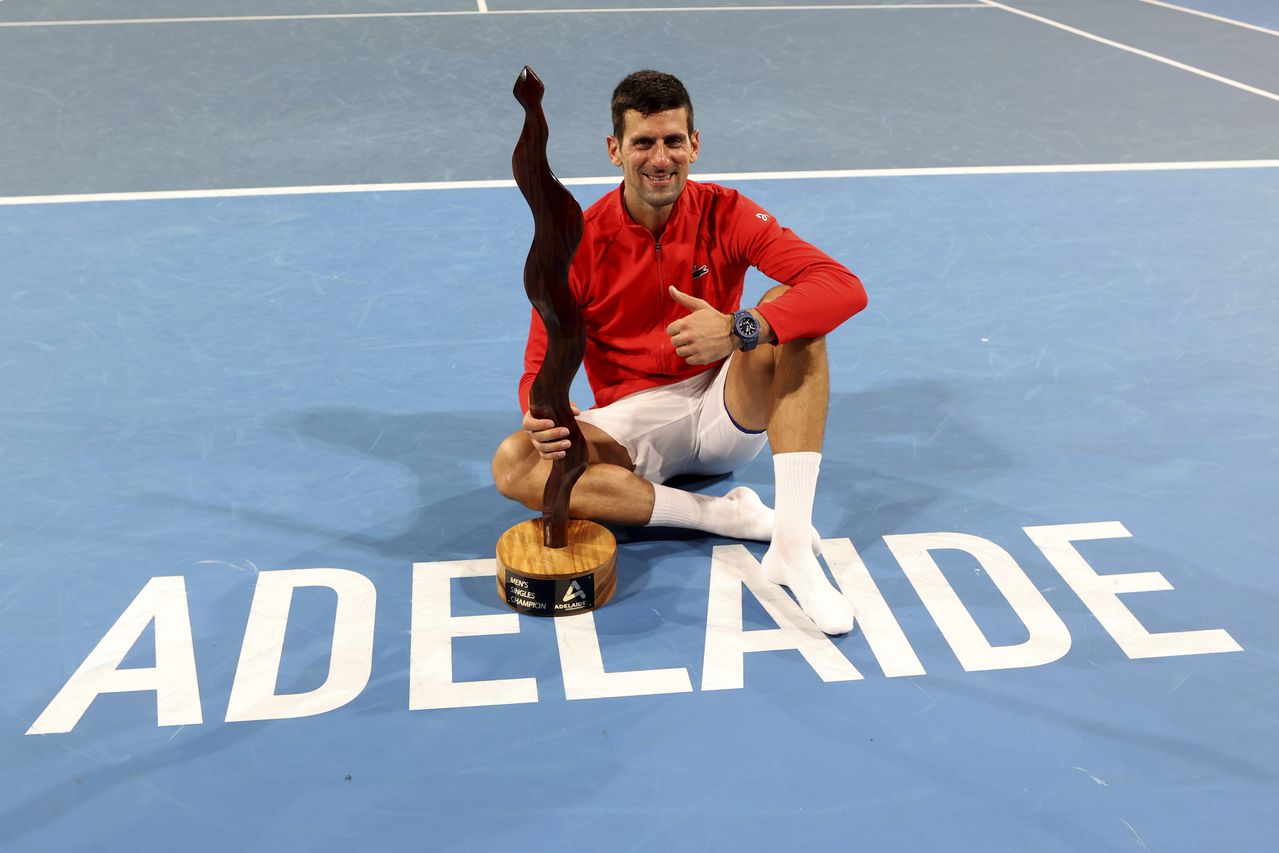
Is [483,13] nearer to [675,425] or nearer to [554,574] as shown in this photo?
[675,425]

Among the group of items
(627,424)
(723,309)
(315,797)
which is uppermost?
(723,309)

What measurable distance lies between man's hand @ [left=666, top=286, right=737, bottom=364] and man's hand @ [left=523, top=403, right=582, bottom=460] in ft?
1.29

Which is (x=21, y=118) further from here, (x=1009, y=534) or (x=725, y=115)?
(x=1009, y=534)

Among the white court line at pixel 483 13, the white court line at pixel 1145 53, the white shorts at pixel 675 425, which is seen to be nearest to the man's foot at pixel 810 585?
the white shorts at pixel 675 425

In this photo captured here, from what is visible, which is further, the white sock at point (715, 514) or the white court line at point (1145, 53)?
the white court line at point (1145, 53)

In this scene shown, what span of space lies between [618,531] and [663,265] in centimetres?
83

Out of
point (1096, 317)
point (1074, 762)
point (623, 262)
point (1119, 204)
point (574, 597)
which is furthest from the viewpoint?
point (1119, 204)

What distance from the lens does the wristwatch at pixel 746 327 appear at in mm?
3414

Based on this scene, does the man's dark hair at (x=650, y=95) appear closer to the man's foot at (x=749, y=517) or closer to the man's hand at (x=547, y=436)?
the man's hand at (x=547, y=436)

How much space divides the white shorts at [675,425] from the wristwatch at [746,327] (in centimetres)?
40

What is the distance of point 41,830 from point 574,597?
4.55 ft

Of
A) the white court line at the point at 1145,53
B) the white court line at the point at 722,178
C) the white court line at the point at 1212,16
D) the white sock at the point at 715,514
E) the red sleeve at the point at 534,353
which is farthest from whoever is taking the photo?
the white court line at the point at 1212,16

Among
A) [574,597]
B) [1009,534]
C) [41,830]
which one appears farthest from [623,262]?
[41,830]

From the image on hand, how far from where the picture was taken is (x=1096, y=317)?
534 cm
